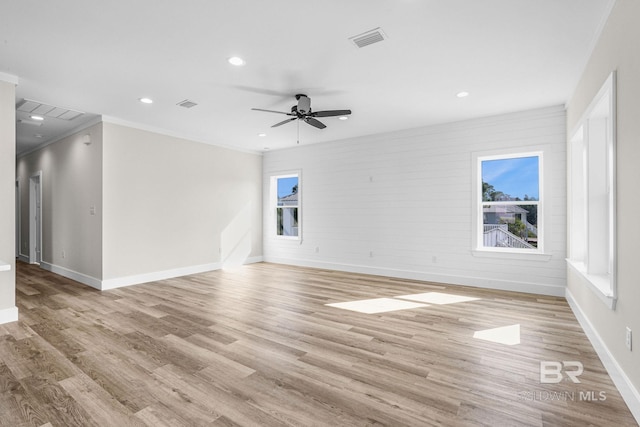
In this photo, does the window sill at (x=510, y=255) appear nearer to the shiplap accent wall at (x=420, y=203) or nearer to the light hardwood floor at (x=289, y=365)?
the shiplap accent wall at (x=420, y=203)

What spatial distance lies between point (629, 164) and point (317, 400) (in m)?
2.60

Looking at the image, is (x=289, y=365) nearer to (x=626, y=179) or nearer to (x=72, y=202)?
(x=626, y=179)

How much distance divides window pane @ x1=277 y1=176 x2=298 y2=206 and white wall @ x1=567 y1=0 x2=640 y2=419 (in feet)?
19.6

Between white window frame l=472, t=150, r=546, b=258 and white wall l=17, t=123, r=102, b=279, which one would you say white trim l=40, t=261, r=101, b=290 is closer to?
white wall l=17, t=123, r=102, b=279

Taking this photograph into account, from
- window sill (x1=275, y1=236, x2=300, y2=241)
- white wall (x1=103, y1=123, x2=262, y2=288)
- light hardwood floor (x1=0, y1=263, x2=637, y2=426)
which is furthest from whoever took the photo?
window sill (x1=275, y1=236, x2=300, y2=241)

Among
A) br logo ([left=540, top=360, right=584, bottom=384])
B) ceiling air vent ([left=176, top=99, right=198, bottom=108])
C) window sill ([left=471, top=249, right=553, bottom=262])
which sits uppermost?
ceiling air vent ([left=176, top=99, right=198, bottom=108])

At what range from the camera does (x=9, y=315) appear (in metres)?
3.58

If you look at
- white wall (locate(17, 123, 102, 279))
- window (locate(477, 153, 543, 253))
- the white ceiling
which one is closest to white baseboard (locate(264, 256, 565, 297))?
window (locate(477, 153, 543, 253))

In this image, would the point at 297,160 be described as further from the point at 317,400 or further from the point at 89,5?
the point at 317,400

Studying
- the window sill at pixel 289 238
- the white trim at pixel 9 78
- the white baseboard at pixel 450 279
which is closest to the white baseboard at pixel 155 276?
the window sill at pixel 289 238

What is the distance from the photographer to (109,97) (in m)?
4.35

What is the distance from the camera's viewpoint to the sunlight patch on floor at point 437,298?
443 centimetres

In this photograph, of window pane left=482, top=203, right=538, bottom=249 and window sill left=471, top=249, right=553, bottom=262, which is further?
window pane left=482, top=203, right=538, bottom=249

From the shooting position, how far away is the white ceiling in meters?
2.54
